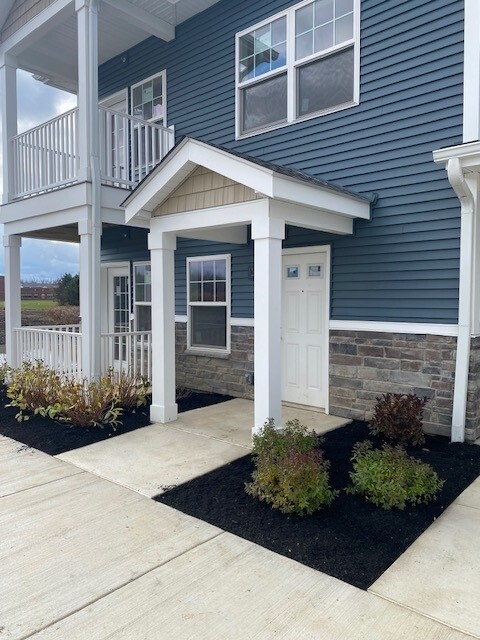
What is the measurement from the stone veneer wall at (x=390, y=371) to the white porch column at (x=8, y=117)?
237 inches

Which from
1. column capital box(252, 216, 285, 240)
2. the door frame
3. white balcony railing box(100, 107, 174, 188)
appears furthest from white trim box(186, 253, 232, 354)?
column capital box(252, 216, 285, 240)

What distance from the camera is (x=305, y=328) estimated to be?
6344mm

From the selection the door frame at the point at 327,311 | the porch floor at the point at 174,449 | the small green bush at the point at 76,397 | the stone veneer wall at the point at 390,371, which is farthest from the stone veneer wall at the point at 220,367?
the stone veneer wall at the point at 390,371

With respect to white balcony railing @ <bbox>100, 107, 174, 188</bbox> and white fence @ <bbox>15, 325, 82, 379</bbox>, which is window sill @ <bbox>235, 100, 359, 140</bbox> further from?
white fence @ <bbox>15, 325, 82, 379</bbox>

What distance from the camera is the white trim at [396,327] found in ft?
16.5

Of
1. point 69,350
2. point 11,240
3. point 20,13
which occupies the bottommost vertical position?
point 69,350

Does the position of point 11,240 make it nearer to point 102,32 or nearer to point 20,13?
point 20,13

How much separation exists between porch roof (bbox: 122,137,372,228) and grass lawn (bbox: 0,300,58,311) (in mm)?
12114

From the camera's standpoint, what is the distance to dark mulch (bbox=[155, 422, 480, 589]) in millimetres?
2844

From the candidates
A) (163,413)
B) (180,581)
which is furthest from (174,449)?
(180,581)

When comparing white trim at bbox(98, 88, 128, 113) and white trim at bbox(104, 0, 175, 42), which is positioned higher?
white trim at bbox(104, 0, 175, 42)

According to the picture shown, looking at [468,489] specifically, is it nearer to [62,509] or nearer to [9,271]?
[62,509]

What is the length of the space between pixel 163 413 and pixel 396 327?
9.61 ft

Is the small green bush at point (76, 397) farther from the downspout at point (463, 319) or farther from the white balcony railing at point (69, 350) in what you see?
the downspout at point (463, 319)
